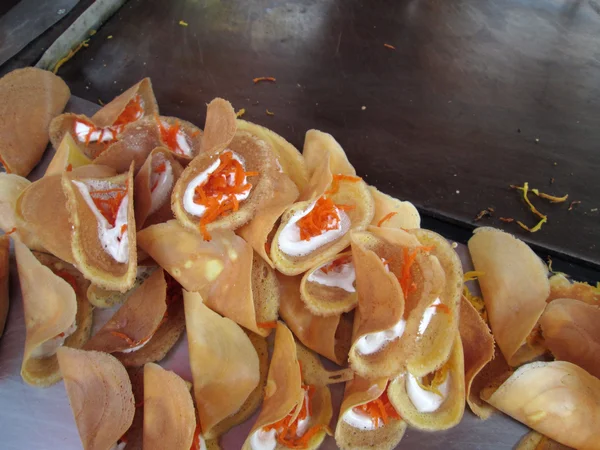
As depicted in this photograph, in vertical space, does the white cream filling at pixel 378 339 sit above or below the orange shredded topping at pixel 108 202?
below

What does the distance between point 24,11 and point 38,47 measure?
0.18m

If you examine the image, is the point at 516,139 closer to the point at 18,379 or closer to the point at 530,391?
the point at 530,391

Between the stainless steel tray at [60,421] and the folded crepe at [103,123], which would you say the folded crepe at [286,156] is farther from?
the stainless steel tray at [60,421]

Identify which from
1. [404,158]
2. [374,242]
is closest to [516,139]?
[404,158]

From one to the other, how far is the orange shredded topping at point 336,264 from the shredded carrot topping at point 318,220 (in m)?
0.08

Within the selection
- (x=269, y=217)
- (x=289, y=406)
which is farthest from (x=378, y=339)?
(x=269, y=217)

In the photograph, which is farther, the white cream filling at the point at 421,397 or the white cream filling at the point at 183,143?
the white cream filling at the point at 183,143

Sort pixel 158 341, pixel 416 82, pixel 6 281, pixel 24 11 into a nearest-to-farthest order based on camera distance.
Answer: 1. pixel 158 341
2. pixel 6 281
3. pixel 416 82
4. pixel 24 11

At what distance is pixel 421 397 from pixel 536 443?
0.28 meters

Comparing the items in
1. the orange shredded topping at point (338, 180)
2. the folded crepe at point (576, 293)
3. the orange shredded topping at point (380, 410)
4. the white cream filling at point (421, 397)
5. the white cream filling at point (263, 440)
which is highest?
the orange shredded topping at point (338, 180)

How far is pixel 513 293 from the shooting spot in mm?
1156

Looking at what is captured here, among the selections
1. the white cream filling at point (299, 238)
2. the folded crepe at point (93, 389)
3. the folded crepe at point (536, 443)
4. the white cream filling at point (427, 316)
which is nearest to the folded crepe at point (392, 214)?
the white cream filling at point (299, 238)

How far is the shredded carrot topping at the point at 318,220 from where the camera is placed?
1100 mm

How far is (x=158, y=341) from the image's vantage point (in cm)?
118
